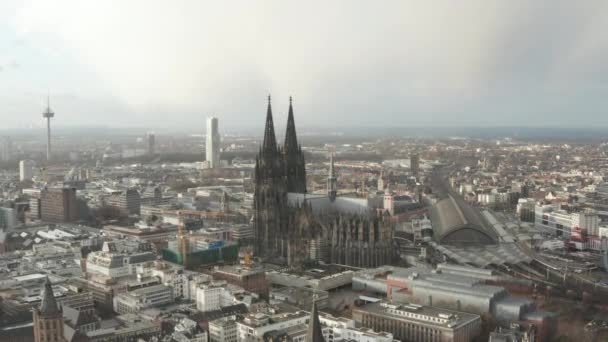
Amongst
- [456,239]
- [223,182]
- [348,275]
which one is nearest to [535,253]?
[456,239]

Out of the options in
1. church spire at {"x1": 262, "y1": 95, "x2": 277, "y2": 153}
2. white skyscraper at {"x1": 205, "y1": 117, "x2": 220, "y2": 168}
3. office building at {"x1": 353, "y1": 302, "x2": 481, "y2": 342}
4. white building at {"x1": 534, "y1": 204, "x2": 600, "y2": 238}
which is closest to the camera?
office building at {"x1": 353, "y1": 302, "x2": 481, "y2": 342}

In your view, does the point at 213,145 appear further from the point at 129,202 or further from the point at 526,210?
the point at 526,210

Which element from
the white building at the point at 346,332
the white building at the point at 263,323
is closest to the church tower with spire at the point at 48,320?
the white building at the point at 263,323

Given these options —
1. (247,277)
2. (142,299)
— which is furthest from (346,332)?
(142,299)

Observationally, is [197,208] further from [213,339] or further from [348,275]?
[213,339]

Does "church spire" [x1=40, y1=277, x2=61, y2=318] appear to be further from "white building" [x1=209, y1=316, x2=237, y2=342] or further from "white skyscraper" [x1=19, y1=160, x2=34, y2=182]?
"white skyscraper" [x1=19, y1=160, x2=34, y2=182]

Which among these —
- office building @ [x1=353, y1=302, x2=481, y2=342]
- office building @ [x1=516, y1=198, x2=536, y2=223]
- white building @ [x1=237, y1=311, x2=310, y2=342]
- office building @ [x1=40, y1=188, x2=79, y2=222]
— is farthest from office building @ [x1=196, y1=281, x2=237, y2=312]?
office building @ [x1=516, y1=198, x2=536, y2=223]

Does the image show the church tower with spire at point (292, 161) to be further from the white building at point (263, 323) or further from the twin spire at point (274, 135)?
the white building at point (263, 323)
